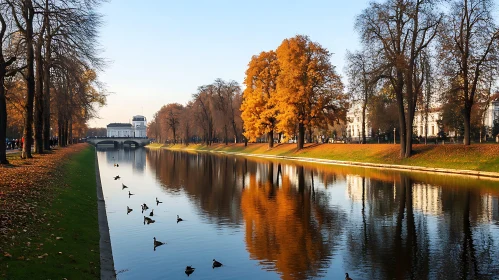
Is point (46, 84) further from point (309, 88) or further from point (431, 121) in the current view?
point (431, 121)

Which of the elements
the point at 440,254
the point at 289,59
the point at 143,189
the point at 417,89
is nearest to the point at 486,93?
the point at 417,89

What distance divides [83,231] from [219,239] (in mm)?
4484

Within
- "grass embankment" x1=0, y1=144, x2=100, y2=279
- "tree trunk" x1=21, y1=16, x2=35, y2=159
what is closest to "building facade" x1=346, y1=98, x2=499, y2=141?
"tree trunk" x1=21, y1=16, x2=35, y2=159

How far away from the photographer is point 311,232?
17.4 meters

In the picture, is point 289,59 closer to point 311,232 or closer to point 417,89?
point 417,89

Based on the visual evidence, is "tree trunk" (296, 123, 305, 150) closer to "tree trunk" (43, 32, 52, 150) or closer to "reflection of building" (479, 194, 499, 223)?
"tree trunk" (43, 32, 52, 150)

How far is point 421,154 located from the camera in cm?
4709

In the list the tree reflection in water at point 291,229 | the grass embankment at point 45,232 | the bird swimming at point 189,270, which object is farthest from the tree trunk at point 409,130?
the bird swimming at point 189,270

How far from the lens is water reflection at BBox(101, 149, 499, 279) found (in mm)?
12883

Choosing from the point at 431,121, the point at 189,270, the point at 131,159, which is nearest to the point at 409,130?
the point at 189,270

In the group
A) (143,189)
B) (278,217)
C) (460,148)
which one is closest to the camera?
(278,217)

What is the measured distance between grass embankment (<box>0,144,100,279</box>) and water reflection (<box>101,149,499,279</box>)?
2.66m

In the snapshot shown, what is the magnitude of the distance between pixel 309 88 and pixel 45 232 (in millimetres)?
52884

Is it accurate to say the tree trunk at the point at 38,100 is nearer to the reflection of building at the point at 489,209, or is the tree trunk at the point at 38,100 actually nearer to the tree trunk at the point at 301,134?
the reflection of building at the point at 489,209
